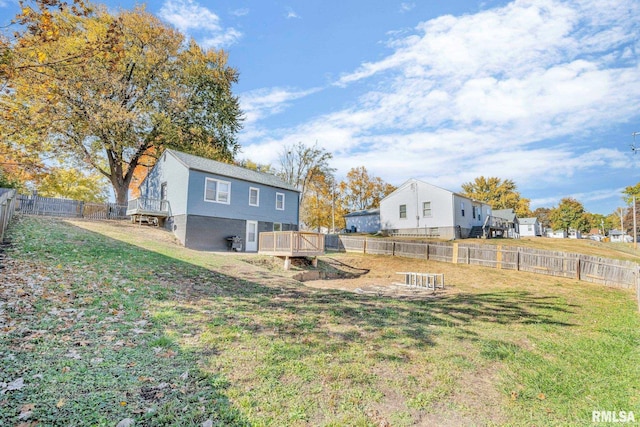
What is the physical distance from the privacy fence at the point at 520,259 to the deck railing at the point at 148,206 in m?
13.6

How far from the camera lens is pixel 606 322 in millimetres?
7312

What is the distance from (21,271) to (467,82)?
16.7 meters

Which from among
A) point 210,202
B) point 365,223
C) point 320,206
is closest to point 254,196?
point 210,202

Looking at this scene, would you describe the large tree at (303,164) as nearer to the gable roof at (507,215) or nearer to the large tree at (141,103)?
the large tree at (141,103)

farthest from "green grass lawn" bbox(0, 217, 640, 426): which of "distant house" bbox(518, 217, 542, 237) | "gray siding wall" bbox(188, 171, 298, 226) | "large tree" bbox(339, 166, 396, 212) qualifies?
"distant house" bbox(518, 217, 542, 237)

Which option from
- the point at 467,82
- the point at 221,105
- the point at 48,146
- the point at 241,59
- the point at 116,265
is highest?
the point at 241,59

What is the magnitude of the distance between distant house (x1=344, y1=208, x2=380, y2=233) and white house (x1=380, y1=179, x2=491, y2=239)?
3657mm

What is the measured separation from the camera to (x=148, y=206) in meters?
20.7

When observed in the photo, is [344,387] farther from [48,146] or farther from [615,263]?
[48,146]

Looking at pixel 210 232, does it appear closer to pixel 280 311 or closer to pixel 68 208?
pixel 68 208

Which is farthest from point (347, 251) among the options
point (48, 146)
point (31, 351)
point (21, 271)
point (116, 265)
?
point (48, 146)

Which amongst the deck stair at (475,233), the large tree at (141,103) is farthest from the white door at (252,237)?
the deck stair at (475,233)

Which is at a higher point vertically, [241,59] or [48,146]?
[241,59]

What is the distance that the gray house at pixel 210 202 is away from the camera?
19297 millimetres
